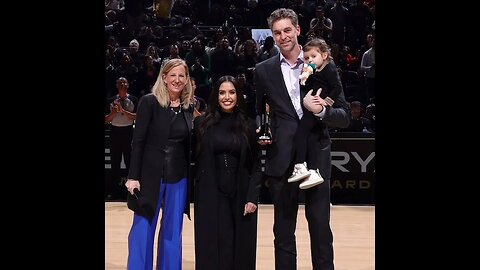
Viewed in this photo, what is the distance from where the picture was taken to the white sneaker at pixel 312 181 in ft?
17.5

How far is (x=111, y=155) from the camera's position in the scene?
431 inches

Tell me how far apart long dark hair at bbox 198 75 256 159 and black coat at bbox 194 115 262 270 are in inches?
1.6

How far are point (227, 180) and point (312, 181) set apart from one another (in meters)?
0.60

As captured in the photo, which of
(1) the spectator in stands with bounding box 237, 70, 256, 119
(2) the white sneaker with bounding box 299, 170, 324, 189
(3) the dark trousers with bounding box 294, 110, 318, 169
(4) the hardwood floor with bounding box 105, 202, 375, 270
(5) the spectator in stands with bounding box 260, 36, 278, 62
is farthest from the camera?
(5) the spectator in stands with bounding box 260, 36, 278, 62

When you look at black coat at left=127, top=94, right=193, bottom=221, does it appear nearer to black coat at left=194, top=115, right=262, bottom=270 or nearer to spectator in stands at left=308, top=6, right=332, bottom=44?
black coat at left=194, top=115, right=262, bottom=270

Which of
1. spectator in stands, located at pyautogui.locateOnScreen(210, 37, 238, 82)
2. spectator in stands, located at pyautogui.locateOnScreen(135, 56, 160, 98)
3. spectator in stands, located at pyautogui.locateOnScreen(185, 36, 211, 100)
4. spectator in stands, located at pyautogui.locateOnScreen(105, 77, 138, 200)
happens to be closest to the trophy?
spectator in stands, located at pyautogui.locateOnScreen(105, 77, 138, 200)

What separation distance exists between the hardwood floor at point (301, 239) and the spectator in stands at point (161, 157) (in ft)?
4.01

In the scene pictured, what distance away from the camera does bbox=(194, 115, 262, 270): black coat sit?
18.3 feet

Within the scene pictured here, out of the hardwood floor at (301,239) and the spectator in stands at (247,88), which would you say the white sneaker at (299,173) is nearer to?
the hardwood floor at (301,239)
